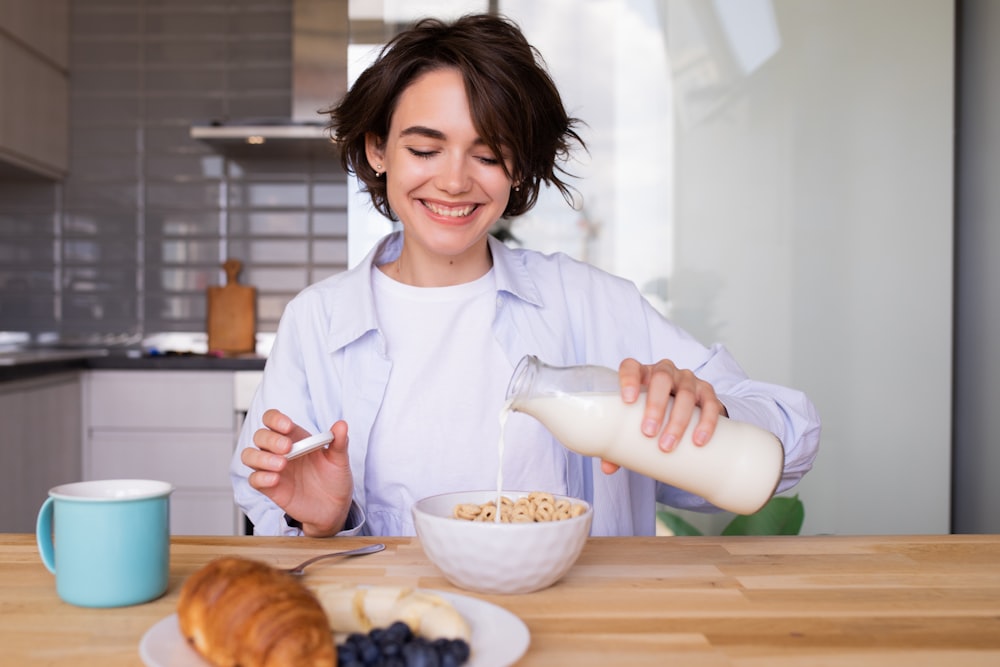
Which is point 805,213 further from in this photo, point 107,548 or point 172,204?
point 172,204

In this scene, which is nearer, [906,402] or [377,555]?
[377,555]

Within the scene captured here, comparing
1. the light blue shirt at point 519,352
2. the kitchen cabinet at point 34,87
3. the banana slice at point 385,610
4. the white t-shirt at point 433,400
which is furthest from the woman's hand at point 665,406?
the kitchen cabinet at point 34,87

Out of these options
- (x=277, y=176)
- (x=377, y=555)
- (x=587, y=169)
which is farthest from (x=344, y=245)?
(x=377, y=555)

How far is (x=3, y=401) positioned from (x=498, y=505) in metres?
1.93

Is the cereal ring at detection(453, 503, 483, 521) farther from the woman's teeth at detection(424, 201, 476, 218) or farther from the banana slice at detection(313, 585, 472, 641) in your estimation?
the woman's teeth at detection(424, 201, 476, 218)

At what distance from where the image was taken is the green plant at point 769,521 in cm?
201

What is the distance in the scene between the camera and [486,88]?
1.21 meters

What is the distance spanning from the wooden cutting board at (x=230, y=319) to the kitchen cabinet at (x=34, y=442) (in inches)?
20.2

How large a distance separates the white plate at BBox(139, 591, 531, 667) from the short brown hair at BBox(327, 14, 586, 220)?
0.69m

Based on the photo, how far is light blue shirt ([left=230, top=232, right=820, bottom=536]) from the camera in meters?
1.27

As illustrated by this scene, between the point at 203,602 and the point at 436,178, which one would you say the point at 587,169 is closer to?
the point at 436,178

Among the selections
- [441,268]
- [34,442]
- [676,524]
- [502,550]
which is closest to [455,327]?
[441,268]

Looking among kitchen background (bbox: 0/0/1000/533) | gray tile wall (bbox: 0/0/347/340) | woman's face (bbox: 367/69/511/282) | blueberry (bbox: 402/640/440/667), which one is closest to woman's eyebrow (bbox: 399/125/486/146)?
woman's face (bbox: 367/69/511/282)

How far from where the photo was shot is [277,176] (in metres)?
3.19
